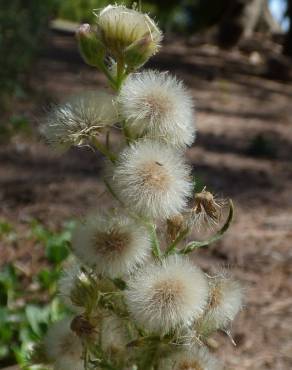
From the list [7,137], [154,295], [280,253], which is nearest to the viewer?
[154,295]

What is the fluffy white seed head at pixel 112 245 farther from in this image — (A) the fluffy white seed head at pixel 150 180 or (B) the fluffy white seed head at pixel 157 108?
(B) the fluffy white seed head at pixel 157 108

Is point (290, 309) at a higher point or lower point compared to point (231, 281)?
lower

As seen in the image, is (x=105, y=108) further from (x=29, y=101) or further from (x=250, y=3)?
(x=250, y=3)

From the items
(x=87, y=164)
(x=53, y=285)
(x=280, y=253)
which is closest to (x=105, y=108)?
(x=53, y=285)

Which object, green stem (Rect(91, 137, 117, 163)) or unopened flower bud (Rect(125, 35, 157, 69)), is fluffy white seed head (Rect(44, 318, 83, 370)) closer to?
green stem (Rect(91, 137, 117, 163))

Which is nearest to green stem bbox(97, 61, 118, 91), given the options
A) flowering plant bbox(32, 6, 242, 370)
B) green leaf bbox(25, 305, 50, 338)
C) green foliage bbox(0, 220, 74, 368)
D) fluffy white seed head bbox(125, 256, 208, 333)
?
flowering plant bbox(32, 6, 242, 370)

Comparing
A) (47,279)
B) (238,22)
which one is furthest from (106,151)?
(238,22)

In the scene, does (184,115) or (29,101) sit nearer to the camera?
(184,115)

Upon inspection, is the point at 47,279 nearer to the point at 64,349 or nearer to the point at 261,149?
the point at 64,349

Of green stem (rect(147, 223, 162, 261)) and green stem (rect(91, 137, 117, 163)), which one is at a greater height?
green stem (rect(91, 137, 117, 163))
